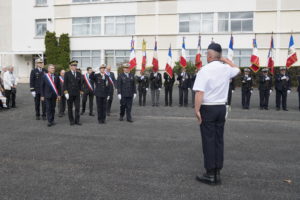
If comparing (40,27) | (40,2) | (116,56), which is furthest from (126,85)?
(40,2)

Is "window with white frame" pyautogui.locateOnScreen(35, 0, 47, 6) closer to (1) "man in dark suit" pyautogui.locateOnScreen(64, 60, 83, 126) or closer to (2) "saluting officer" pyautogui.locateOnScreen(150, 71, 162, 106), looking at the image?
(2) "saluting officer" pyautogui.locateOnScreen(150, 71, 162, 106)

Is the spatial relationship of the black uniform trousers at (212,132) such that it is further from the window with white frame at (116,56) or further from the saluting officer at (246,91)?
the window with white frame at (116,56)

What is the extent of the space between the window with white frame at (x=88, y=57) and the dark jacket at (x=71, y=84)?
2279cm

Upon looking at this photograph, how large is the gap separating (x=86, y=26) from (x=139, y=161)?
29330 mm

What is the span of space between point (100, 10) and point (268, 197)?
102 ft

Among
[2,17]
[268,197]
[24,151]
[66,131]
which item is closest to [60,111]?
[66,131]

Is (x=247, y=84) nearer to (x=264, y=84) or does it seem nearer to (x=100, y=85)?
(x=264, y=84)

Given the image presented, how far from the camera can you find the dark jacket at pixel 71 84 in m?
10.2

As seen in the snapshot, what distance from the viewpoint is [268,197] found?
429 cm

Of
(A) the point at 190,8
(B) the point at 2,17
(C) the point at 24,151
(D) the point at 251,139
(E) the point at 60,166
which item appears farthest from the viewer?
(B) the point at 2,17

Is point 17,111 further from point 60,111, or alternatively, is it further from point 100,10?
point 100,10

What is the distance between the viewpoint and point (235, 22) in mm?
29156

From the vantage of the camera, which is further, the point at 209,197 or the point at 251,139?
the point at 251,139

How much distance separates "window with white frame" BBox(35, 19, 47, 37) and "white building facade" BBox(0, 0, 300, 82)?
4.4 inches
